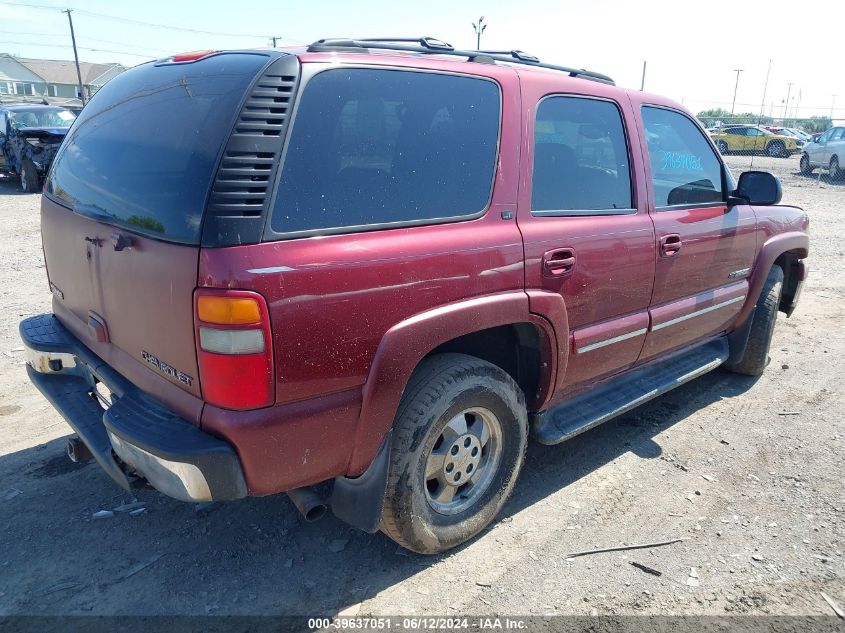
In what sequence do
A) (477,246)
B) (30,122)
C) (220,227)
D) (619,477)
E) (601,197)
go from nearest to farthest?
(220,227)
(477,246)
(601,197)
(619,477)
(30,122)

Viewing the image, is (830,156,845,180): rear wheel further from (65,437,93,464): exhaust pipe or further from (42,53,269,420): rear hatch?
(65,437,93,464): exhaust pipe

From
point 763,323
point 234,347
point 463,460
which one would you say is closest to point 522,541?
point 463,460

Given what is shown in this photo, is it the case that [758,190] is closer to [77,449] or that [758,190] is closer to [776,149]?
[77,449]

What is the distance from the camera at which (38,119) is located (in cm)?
1414

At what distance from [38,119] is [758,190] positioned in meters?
15.3

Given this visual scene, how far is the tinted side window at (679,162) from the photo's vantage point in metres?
3.57

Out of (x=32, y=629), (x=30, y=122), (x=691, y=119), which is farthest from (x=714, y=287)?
(x=30, y=122)

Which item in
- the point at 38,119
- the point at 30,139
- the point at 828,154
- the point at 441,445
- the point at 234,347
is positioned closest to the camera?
the point at 234,347

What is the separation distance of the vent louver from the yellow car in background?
3141 cm

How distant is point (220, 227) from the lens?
1.95 meters

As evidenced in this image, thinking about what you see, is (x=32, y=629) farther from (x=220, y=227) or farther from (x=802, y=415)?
(x=802, y=415)

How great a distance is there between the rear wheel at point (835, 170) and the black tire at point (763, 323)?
19.9 meters

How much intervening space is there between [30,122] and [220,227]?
1511 centimetres

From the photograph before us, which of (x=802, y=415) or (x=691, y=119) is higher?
(x=691, y=119)
